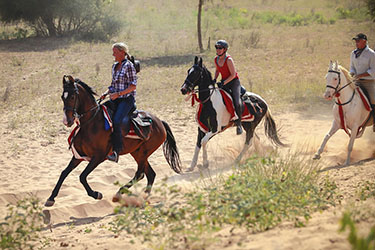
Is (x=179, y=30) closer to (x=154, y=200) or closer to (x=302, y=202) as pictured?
(x=154, y=200)

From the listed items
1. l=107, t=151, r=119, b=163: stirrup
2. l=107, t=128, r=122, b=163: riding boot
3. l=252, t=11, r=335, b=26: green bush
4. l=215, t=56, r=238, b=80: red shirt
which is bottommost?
l=107, t=151, r=119, b=163: stirrup

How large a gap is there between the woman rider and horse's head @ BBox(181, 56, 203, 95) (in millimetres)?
490

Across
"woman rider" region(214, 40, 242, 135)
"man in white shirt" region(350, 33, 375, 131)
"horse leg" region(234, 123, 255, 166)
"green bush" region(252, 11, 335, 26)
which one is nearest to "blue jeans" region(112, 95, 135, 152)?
"woman rider" region(214, 40, 242, 135)

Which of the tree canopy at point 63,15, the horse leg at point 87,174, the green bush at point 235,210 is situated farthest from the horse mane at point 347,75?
the tree canopy at point 63,15

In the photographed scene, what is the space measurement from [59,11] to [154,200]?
75.9 ft

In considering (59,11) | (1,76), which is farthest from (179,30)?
(1,76)

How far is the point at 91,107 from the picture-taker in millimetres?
7227

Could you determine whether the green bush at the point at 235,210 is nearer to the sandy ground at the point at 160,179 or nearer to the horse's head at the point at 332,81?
the sandy ground at the point at 160,179

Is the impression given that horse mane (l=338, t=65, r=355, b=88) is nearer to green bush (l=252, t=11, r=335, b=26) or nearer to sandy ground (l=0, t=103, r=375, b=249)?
sandy ground (l=0, t=103, r=375, b=249)

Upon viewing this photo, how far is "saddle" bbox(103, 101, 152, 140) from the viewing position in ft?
24.9

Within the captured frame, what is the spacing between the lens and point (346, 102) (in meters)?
8.98

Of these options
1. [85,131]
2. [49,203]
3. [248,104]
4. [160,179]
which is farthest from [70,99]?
[248,104]

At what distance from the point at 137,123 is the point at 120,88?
0.70 meters

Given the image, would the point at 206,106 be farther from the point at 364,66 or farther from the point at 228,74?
the point at 364,66
